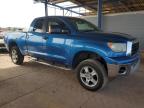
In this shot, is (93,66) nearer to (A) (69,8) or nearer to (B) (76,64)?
(B) (76,64)

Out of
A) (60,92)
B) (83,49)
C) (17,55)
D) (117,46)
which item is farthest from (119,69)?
(17,55)

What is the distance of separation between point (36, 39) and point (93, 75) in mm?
2255

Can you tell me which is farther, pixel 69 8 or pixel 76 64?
pixel 69 8

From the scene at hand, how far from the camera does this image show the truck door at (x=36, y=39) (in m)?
5.23

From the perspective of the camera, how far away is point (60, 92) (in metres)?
4.03

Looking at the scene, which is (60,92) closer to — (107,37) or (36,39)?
(107,37)

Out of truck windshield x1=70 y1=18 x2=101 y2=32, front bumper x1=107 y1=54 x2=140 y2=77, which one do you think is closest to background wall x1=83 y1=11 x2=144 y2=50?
truck windshield x1=70 y1=18 x2=101 y2=32

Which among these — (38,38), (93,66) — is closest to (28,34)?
(38,38)

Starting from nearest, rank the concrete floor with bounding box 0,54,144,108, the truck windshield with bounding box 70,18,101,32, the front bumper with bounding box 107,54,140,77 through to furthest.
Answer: the concrete floor with bounding box 0,54,144,108
the front bumper with bounding box 107,54,140,77
the truck windshield with bounding box 70,18,101,32

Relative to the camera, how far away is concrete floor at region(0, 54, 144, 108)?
3.47m

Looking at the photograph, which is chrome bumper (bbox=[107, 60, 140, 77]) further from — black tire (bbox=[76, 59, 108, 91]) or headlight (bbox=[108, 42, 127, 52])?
headlight (bbox=[108, 42, 127, 52])

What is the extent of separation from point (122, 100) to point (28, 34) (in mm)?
3591

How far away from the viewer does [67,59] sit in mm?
4535

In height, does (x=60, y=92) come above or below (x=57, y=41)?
below
